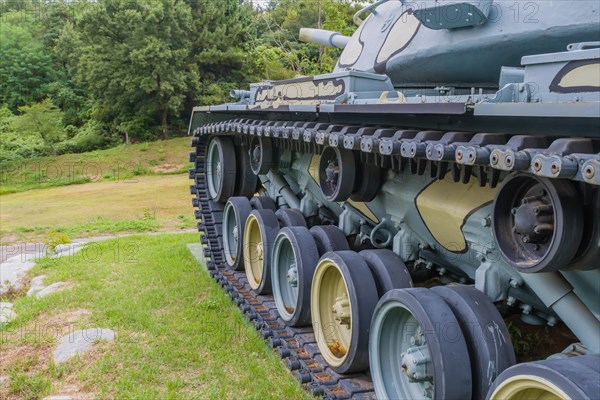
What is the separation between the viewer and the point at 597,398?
2.23 m

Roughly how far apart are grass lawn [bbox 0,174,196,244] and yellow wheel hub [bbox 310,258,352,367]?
8541mm

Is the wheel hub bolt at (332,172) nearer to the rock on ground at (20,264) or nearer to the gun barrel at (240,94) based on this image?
the gun barrel at (240,94)

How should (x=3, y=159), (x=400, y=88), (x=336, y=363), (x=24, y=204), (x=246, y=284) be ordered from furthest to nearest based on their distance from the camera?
1. (x=3, y=159)
2. (x=24, y=204)
3. (x=246, y=284)
4. (x=400, y=88)
5. (x=336, y=363)

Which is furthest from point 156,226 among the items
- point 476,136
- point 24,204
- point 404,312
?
point 476,136

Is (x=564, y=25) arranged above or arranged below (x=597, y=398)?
above

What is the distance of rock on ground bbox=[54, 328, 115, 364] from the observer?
17.0 feet

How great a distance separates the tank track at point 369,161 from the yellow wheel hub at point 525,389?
850mm

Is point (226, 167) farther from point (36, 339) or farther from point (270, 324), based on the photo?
point (36, 339)

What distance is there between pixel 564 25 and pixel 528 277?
163cm

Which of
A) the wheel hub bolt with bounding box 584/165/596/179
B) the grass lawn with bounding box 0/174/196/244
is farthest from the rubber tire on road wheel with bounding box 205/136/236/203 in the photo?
the wheel hub bolt with bounding box 584/165/596/179

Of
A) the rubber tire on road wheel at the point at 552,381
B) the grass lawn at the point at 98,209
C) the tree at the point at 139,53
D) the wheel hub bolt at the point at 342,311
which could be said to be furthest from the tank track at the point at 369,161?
the tree at the point at 139,53

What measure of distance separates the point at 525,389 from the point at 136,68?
32.1 meters

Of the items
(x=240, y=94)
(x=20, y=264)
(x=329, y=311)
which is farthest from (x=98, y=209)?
(x=329, y=311)

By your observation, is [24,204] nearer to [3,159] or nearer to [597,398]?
[3,159]
